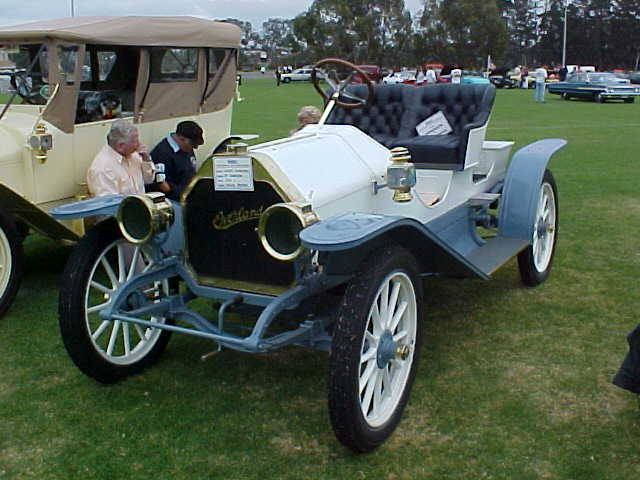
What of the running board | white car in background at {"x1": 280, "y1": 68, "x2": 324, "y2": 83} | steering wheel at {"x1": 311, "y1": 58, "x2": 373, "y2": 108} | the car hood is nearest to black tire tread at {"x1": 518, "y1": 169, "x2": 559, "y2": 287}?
the running board

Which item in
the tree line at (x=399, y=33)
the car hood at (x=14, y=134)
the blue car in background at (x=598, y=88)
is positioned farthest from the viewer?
the tree line at (x=399, y=33)

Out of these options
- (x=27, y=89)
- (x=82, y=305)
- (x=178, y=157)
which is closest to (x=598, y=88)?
(x=178, y=157)

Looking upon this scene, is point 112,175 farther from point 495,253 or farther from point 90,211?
point 495,253

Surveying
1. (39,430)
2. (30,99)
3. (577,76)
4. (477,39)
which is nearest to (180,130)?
(30,99)

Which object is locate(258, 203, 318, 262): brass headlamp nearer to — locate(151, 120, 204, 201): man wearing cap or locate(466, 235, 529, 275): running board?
locate(466, 235, 529, 275): running board

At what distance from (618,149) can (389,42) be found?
54.8m

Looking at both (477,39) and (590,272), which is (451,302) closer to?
(590,272)

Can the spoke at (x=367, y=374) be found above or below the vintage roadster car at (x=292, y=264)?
below

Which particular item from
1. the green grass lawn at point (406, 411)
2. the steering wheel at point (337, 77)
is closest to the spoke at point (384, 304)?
the green grass lawn at point (406, 411)

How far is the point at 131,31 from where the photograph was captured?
5.78 m

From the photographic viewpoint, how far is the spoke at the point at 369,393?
3.04 m

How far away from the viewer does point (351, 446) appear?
293 centimetres

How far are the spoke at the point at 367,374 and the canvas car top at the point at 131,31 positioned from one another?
3643 mm

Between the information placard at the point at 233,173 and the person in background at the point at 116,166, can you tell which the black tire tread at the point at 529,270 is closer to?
the information placard at the point at 233,173
